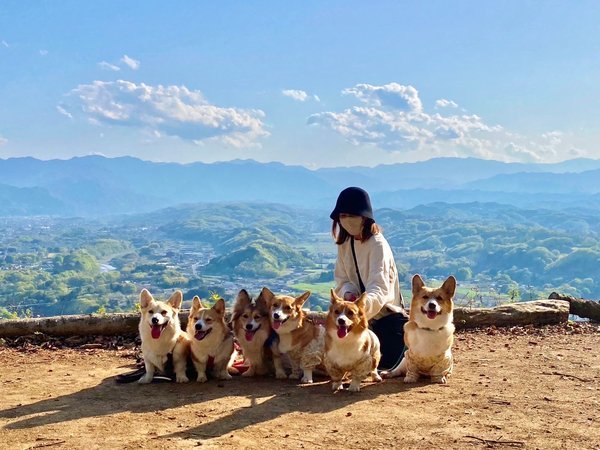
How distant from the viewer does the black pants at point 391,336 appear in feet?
21.4

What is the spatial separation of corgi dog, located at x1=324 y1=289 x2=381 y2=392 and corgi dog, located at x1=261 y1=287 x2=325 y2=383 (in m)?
0.40

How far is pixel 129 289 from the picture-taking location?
66875 mm

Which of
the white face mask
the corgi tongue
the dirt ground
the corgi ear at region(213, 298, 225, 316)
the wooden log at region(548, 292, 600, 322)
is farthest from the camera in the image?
the wooden log at region(548, 292, 600, 322)

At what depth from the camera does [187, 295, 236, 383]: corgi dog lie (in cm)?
609

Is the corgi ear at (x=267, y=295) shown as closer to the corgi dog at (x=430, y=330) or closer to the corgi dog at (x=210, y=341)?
the corgi dog at (x=210, y=341)

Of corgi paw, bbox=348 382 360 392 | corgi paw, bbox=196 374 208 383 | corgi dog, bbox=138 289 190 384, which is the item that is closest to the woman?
corgi paw, bbox=348 382 360 392

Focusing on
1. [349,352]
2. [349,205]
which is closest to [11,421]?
[349,352]

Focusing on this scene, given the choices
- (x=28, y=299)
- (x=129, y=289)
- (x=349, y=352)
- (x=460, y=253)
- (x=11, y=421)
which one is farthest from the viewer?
(x=460, y=253)

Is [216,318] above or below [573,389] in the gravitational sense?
above

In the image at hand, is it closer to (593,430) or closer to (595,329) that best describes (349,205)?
(593,430)

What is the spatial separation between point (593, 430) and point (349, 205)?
323 cm

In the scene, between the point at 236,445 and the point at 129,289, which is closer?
the point at 236,445

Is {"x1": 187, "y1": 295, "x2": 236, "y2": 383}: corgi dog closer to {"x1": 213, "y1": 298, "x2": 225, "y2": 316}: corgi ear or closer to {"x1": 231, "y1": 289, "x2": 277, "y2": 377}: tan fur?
{"x1": 213, "y1": 298, "x2": 225, "y2": 316}: corgi ear

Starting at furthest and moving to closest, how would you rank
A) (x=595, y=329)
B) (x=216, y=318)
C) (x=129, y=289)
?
1. (x=129, y=289)
2. (x=595, y=329)
3. (x=216, y=318)
